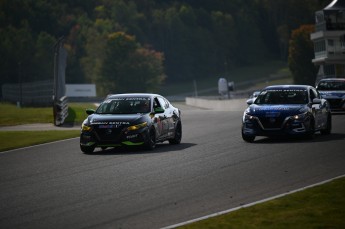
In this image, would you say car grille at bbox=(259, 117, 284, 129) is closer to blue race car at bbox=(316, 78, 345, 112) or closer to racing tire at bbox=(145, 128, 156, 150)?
racing tire at bbox=(145, 128, 156, 150)

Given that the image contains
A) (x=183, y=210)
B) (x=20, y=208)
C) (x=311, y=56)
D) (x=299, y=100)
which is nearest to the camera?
(x=183, y=210)

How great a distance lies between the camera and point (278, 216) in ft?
34.6

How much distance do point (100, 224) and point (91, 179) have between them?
4831 millimetres

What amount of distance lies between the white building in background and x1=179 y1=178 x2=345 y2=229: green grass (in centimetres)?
9689

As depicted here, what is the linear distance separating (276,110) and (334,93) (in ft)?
53.8

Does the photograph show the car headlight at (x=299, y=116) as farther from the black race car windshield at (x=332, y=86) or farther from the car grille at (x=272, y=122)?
the black race car windshield at (x=332, y=86)

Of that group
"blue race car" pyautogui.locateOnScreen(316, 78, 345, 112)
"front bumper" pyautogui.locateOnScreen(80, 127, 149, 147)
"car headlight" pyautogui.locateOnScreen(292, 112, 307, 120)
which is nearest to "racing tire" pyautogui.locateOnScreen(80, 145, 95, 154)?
"front bumper" pyautogui.locateOnScreen(80, 127, 149, 147)

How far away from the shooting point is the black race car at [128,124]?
20.8 metres

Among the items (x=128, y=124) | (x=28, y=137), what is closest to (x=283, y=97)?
(x=128, y=124)

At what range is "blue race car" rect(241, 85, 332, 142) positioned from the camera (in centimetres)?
2177

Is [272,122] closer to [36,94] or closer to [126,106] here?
[126,106]

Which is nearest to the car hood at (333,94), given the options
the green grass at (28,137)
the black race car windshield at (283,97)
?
the green grass at (28,137)

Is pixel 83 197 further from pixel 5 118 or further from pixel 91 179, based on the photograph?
pixel 5 118

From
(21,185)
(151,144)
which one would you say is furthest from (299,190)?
(151,144)
